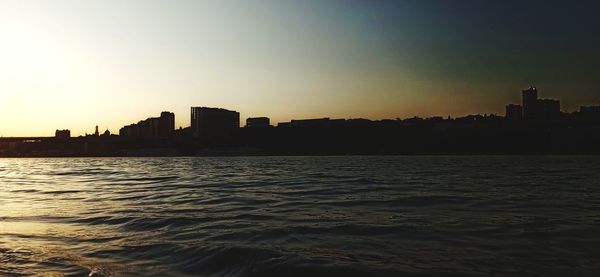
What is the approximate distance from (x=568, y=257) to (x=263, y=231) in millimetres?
7006

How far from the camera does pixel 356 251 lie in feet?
31.0

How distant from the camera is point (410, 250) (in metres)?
9.47

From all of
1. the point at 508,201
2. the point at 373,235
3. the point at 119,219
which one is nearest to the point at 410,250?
the point at 373,235

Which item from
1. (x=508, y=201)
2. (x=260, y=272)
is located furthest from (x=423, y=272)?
(x=508, y=201)

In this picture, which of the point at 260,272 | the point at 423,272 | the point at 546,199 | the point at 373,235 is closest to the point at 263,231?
the point at 373,235

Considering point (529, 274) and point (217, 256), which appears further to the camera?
point (217, 256)

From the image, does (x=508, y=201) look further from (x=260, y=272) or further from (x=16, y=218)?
(x=16, y=218)

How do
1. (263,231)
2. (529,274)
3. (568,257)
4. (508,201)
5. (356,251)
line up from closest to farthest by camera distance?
(529,274) → (568,257) → (356,251) → (263,231) → (508,201)

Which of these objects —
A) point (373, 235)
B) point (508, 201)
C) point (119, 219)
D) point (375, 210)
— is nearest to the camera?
point (373, 235)

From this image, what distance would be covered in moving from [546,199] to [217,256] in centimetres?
1677

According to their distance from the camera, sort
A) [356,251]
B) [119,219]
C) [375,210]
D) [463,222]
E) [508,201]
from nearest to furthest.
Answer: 1. [356,251]
2. [463,222]
3. [119,219]
4. [375,210]
5. [508,201]

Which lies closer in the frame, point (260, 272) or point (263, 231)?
point (260, 272)

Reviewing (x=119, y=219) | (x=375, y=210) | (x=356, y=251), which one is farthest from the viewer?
(x=375, y=210)

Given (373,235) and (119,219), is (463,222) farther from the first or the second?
(119,219)
